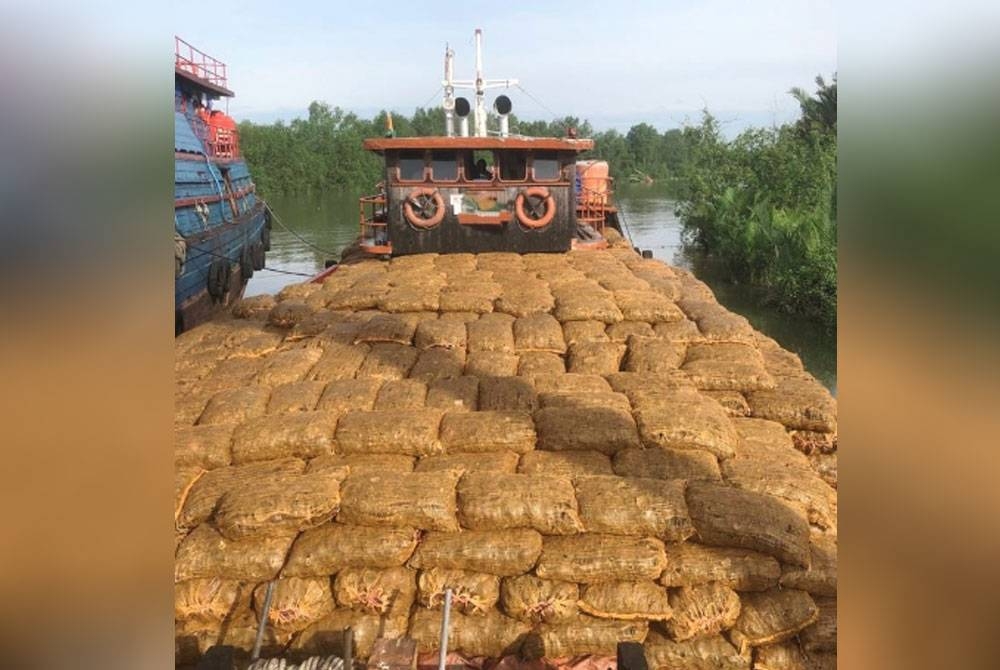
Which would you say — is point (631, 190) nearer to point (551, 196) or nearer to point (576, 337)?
point (551, 196)

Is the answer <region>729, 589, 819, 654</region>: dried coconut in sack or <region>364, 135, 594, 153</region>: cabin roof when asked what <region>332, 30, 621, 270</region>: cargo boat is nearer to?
<region>364, 135, 594, 153</region>: cabin roof

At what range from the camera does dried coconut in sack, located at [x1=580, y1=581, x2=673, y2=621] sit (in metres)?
4.24

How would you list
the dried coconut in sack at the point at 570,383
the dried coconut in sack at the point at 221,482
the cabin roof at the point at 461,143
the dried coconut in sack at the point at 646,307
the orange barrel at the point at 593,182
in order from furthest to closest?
the orange barrel at the point at 593,182, the cabin roof at the point at 461,143, the dried coconut in sack at the point at 646,307, the dried coconut in sack at the point at 570,383, the dried coconut in sack at the point at 221,482

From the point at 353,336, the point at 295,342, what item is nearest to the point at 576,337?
the point at 353,336

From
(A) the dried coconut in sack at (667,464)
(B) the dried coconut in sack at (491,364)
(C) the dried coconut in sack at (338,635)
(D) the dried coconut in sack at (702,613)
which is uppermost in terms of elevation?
(B) the dried coconut in sack at (491,364)

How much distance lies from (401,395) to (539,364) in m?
1.51

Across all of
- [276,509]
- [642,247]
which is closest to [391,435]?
[276,509]

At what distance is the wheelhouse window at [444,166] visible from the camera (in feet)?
41.0

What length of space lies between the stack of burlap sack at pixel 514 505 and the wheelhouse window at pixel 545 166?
6206 mm

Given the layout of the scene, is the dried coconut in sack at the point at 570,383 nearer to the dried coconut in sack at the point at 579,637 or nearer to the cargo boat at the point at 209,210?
the dried coconut in sack at the point at 579,637

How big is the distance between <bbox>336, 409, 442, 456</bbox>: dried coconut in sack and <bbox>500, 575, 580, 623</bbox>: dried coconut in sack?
131cm

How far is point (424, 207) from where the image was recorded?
40.9 feet

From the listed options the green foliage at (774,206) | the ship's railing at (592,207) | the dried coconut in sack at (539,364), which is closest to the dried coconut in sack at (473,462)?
the dried coconut in sack at (539,364)
